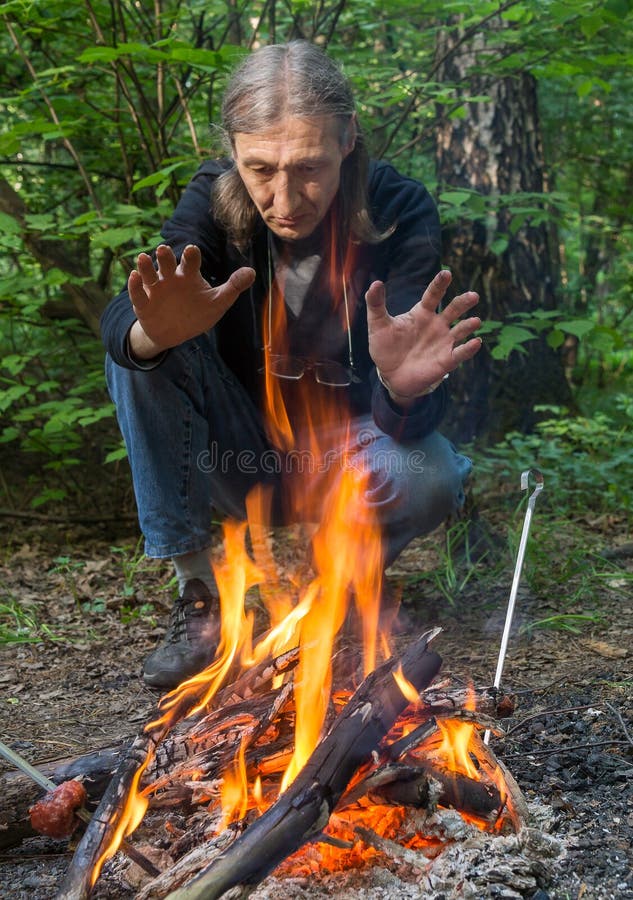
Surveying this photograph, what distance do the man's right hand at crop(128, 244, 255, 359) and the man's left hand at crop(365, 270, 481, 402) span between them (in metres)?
0.38

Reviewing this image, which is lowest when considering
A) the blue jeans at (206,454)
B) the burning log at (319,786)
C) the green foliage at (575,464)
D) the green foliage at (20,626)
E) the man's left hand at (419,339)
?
the green foliage at (20,626)

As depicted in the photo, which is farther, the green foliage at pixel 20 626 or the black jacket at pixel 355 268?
the green foliage at pixel 20 626

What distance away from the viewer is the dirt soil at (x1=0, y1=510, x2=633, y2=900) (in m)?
1.77

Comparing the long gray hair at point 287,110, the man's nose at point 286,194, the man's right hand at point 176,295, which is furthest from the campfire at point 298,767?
the long gray hair at point 287,110

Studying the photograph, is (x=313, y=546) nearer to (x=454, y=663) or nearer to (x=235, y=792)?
(x=454, y=663)

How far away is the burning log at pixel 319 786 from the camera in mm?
1424

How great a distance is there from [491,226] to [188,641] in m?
3.25

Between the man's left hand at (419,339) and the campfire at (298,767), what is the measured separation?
2.14 ft

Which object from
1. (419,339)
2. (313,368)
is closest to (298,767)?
(419,339)

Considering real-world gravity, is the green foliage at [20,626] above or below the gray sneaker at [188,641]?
below

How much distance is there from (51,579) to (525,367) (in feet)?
10.5

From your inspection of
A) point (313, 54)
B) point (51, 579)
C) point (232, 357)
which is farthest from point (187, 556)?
point (313, 54)

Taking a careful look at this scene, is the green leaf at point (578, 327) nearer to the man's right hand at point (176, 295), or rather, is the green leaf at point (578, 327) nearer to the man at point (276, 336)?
the man at point (276, 336)

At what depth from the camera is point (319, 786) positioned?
62.2 inches
